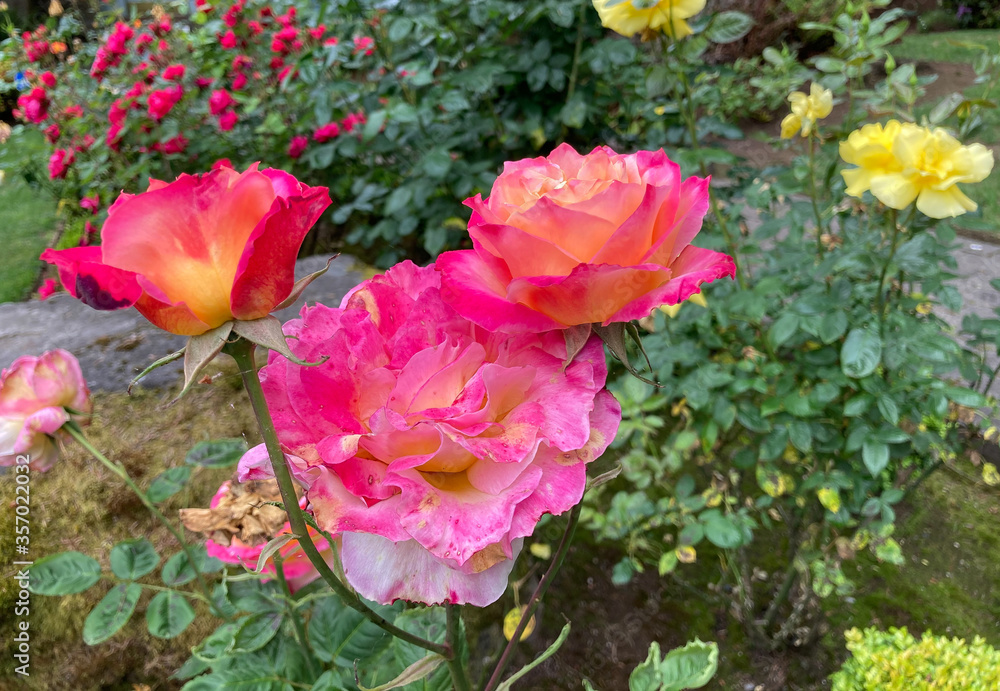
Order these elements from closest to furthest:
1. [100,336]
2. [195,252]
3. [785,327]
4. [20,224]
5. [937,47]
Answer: [195,252] < [785,327] < [100,336] < [20,224] < [937,47]

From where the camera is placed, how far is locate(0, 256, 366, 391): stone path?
1.67 meters

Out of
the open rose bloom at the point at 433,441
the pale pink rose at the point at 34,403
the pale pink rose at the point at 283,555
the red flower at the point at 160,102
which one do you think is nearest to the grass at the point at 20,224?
the red flower at the point at 160,102

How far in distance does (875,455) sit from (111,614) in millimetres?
1096

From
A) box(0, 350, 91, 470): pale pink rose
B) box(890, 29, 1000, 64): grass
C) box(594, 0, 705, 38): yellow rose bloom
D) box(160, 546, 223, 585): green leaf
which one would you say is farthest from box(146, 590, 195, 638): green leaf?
box(890, 29, 1000, 64): grass

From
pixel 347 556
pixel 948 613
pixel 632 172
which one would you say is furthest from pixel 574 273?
pixel 948 613

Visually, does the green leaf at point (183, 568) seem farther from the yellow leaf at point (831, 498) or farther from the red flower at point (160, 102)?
the red flower at point (160, 102)

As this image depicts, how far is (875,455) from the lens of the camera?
3.35ft

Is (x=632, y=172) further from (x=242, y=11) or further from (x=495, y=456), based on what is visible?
(x=242, y=11)

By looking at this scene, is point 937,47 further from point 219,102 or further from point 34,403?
point 34,403

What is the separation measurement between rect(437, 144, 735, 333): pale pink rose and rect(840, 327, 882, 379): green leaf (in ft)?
2.40

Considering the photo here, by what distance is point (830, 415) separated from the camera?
1.20 meters

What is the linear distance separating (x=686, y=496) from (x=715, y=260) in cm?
95

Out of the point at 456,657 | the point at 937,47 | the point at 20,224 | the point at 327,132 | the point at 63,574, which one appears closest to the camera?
the point at 456,657

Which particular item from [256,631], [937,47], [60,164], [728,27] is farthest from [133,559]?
[937,47]
